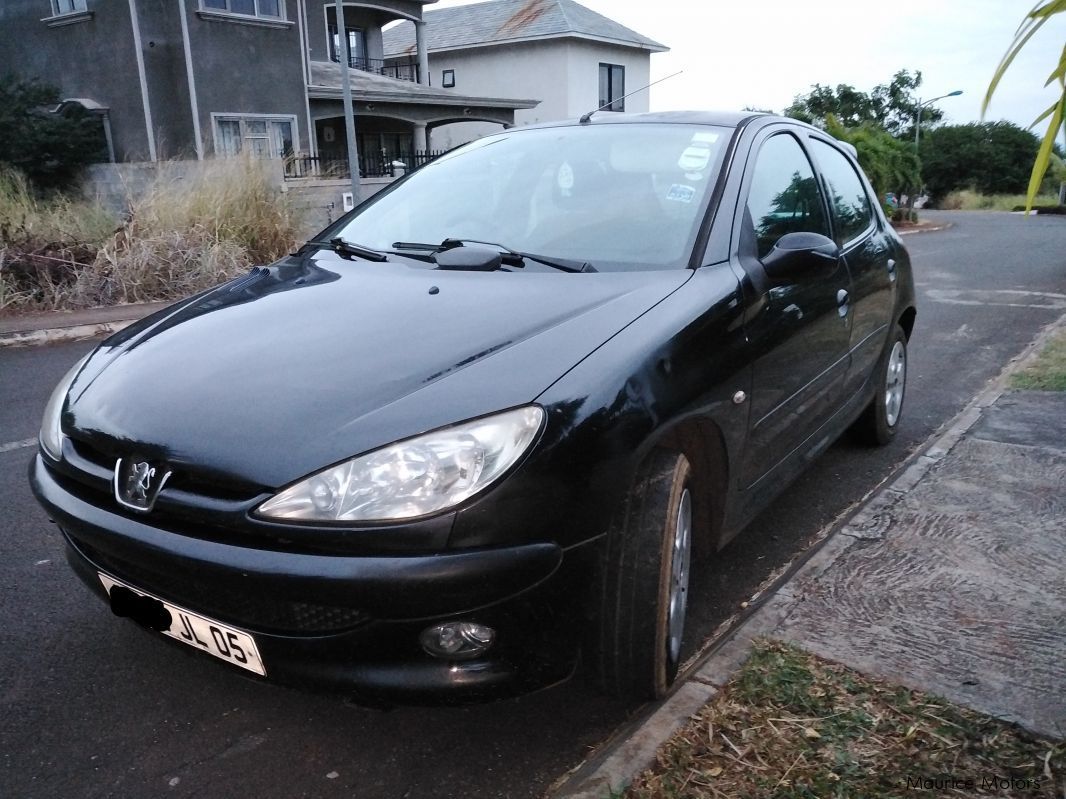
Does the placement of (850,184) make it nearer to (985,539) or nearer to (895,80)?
(985,539)

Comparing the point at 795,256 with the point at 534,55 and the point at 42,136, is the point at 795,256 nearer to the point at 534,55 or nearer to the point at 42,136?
the point at 42,136

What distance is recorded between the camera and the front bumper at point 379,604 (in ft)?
6.29

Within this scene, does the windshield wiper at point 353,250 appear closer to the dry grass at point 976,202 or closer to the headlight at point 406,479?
the headlight at point 406,479

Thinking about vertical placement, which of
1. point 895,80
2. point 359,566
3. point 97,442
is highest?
point 895,80

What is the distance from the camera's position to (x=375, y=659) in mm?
2012

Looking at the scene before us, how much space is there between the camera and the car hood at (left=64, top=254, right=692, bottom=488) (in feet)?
6.72

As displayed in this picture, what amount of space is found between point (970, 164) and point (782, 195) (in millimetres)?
51263

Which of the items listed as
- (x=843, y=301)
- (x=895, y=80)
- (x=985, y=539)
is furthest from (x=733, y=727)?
(x=895, y=80)

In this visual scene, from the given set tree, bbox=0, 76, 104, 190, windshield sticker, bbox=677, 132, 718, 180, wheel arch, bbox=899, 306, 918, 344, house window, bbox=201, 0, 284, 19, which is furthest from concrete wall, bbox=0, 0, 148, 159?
windshield sticker, bbox=677, 132, 718, 180

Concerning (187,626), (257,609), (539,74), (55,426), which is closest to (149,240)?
(55,426)

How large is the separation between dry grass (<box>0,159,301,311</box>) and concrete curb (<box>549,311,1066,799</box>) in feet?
25.9

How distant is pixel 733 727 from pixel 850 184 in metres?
2.97

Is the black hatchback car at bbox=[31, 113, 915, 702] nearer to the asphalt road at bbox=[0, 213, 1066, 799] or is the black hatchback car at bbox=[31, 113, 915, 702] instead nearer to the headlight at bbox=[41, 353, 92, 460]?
the headlight at bbox=[41, 353, 92, 460]

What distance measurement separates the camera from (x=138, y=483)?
2145mm
